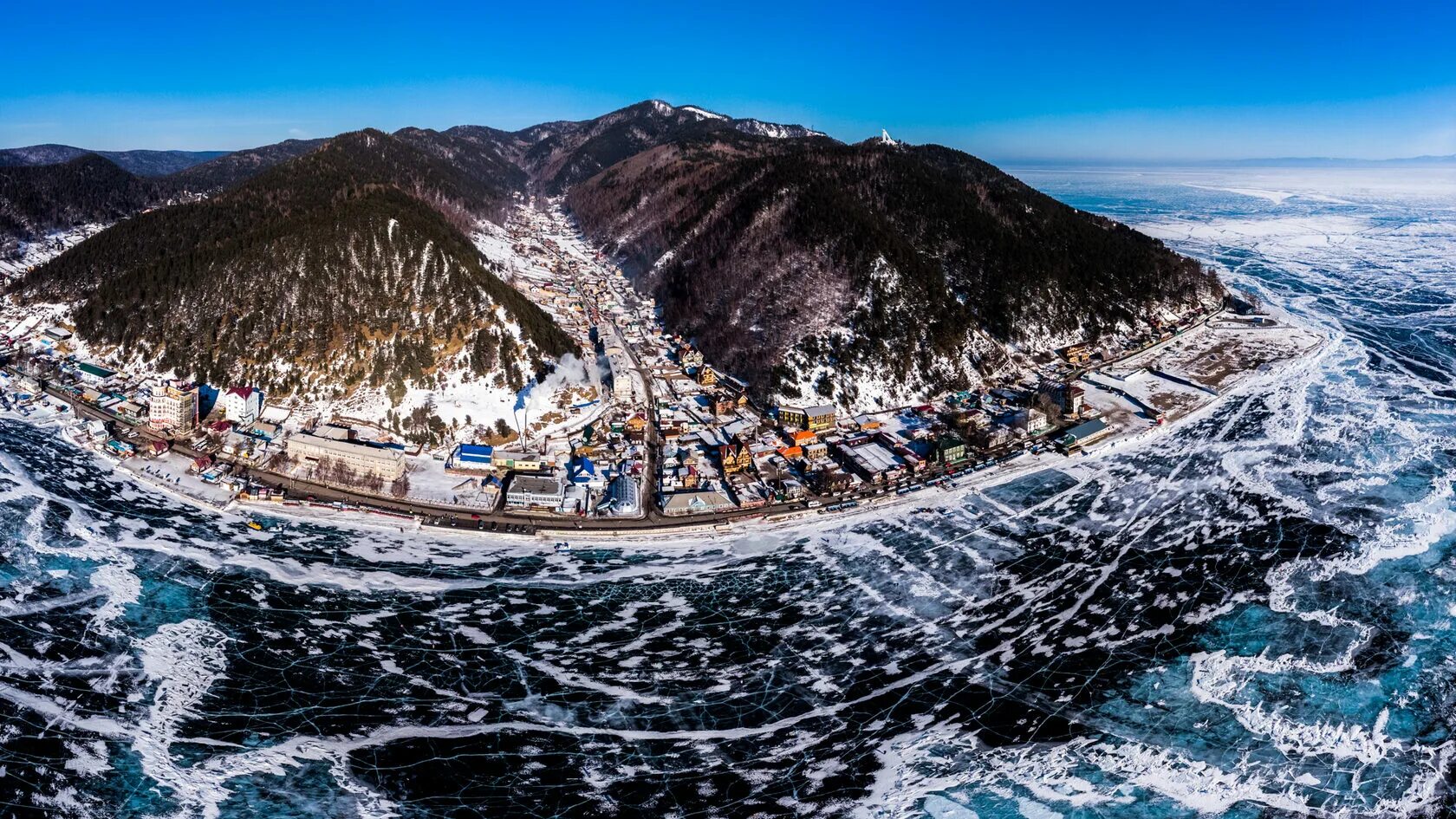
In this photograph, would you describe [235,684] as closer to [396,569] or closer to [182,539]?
[396,569]

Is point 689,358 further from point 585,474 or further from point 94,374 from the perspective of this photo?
point 94,374

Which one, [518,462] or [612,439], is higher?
[612,439]

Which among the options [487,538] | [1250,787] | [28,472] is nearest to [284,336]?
[28,472]

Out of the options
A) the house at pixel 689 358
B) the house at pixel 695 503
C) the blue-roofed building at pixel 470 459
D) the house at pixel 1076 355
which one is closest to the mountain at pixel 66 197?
the blue-roofed building at pixel 470 459

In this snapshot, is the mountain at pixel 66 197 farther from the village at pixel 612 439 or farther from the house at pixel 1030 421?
the house at pixel 1030 421

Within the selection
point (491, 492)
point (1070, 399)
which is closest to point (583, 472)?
point (491, 492)

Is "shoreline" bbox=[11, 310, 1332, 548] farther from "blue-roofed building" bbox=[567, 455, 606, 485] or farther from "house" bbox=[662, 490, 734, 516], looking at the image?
"blue-roofed building" bbox=[567, 455, 606, 485]

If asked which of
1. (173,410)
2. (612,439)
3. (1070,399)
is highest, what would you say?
(173,410)
